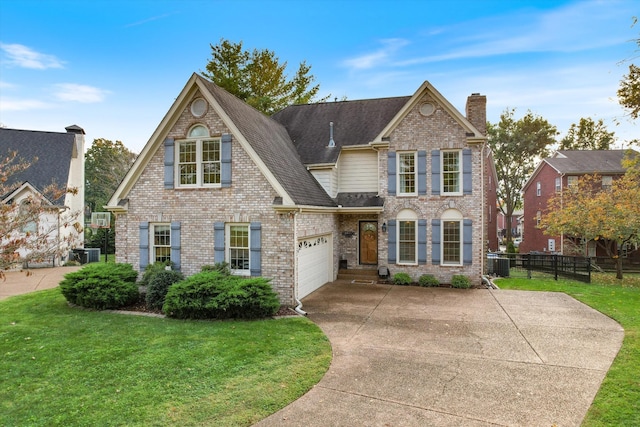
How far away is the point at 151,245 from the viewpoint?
1246 cm

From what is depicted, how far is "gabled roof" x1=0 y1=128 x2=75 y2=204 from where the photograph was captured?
2208 centimetres

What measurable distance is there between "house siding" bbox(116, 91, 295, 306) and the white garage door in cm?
91

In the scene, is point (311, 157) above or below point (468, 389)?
above

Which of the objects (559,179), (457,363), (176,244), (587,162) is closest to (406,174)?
(176,244)

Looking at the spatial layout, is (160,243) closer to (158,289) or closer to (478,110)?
(158,289)

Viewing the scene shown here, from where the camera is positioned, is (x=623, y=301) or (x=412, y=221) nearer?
(x=623, y=301)

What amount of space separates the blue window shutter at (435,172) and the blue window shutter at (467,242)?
1691 millimetres

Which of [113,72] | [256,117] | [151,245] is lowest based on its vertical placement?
[151,245]

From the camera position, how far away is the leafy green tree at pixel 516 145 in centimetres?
3656

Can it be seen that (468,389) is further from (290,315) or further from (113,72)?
(113,72)

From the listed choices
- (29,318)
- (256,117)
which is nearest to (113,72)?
(256,117)

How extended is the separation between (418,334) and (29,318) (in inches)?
419

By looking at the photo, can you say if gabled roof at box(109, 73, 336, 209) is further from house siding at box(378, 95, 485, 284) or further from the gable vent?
house siding at box(378, 95, 485, 284)

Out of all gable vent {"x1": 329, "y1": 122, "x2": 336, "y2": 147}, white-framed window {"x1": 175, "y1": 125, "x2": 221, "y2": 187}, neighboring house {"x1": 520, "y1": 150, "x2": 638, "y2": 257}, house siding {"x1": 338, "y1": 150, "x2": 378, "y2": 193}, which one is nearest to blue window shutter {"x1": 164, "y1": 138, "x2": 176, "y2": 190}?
white-framed window {"x1": 175, "y1": 125, "x2": 221, "y2": 187}
